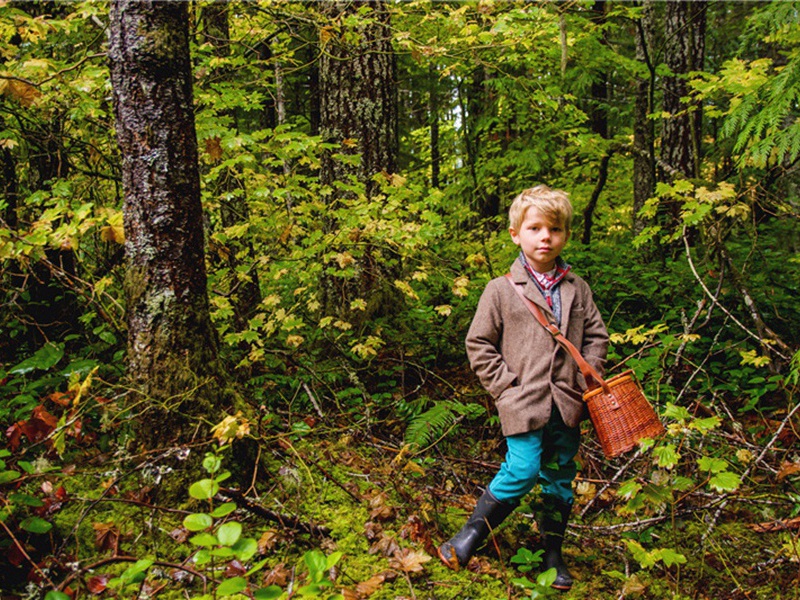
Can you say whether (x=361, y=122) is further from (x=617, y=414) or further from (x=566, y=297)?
(x=617, y=414)

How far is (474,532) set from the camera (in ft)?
9.02

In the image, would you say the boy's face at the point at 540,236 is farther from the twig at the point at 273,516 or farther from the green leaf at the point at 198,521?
the green leaf at the point at 198,521

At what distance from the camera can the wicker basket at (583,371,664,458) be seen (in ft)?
8.32

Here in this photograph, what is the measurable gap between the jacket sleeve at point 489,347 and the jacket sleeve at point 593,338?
0.44 m

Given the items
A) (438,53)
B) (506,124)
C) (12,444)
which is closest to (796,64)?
(438,53)

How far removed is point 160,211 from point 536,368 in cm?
205

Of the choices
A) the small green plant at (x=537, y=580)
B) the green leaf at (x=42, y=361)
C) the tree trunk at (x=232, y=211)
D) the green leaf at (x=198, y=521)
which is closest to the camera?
the green leaf at (x=198, y=521)

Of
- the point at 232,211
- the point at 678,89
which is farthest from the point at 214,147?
the point at 678,89

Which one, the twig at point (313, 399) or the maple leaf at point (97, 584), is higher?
the maple leaf at point (97, 584)

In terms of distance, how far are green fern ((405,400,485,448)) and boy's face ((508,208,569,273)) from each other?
1545mm

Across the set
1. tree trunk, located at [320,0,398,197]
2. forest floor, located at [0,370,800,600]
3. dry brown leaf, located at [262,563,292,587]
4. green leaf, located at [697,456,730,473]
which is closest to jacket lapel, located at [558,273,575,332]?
green leaf, located at [697,456,730,473]

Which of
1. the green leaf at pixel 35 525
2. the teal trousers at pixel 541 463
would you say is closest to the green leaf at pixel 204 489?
the green leaf at pixel 35 525

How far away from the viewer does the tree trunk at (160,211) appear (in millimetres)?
2607

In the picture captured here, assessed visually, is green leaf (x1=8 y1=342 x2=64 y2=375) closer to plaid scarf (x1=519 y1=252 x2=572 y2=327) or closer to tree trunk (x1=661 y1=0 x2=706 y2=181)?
plaid scarf (x1=519 y1=252 x2=572 y2=327)
